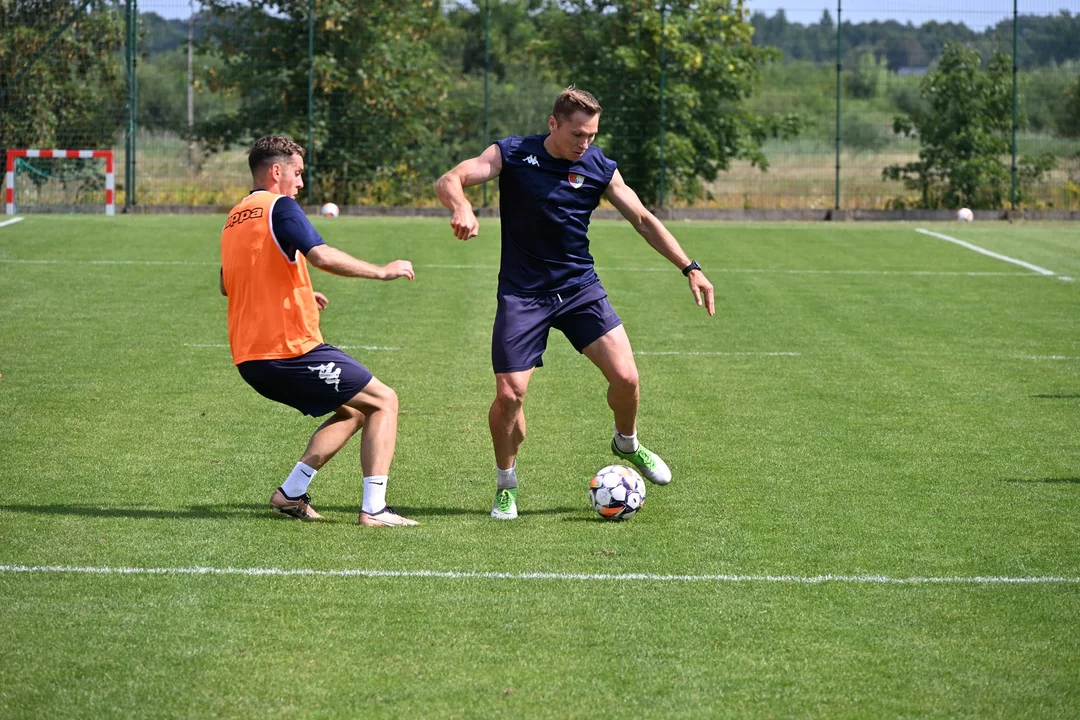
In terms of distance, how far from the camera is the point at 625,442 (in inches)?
298

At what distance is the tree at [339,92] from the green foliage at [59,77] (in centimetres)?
184

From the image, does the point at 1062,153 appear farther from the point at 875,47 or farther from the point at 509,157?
the point at 509,157

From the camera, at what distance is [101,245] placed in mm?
19859

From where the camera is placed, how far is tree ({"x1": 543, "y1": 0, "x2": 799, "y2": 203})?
27.9 metres

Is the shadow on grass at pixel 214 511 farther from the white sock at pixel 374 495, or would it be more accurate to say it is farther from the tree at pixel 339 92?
the tree at pixel 339 92

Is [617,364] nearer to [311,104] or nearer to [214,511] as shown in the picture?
[214,511]

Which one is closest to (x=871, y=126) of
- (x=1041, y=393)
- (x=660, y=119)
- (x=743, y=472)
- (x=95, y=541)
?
(x=660, y=119)

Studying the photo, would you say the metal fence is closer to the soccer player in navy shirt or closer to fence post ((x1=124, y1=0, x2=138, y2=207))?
fence post ((x1=124, y1=0, x2=138, y2=207))

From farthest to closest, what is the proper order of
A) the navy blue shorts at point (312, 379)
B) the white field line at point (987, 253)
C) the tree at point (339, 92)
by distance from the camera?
1. the tree at point (339, 92)
2. the white field line at point (987, 253)
3. the navy blue shorts at point (312, 379)

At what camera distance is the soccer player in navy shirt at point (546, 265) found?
7.01 meters

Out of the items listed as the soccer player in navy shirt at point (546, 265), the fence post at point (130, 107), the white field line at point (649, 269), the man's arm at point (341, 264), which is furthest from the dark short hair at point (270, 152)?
the fence post at point (130, 107)

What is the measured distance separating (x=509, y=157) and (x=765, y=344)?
21.1 ft

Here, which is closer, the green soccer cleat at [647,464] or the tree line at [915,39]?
the green soccer cleat at [647,464]

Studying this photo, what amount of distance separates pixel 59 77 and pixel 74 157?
102 inches
